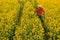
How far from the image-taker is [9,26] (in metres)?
15.4

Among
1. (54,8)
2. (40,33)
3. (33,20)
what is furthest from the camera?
(54,8)

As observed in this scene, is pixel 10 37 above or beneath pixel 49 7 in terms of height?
beneath

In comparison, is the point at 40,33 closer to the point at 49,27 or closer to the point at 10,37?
the point at 49,27

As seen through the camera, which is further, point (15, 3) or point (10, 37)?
point (15, 3)

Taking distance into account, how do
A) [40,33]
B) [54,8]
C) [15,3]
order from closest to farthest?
1. [40,33]
2. [54,8]
3. [15,3]

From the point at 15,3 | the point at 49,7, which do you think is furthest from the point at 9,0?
the point at 49,7

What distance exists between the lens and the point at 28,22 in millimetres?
15828

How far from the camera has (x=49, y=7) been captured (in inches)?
722

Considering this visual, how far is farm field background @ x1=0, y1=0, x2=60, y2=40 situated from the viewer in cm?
1461

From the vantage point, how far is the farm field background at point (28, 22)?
47.9ft

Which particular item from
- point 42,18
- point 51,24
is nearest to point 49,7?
point 42,18

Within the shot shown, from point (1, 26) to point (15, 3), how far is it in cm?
478

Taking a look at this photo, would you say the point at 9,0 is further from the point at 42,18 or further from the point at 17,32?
the point at 17,32

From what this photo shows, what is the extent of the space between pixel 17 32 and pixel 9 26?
0.81 metres
